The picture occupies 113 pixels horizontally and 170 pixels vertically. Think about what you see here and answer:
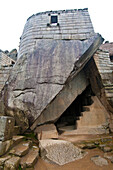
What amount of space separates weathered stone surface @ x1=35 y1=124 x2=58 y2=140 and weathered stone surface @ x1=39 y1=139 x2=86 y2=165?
503 mm

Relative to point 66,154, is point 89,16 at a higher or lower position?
higher

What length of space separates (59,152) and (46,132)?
3.73 ft

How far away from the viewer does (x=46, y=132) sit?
12.5ft

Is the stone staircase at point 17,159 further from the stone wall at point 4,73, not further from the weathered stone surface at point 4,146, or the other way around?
the stone wall at point 4,73

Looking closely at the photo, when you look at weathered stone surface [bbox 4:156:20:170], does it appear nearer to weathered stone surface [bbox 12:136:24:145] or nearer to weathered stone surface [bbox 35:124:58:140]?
weathered stone surface [bbox 12:136:24:145]

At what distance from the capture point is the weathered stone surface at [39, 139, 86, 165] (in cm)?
257

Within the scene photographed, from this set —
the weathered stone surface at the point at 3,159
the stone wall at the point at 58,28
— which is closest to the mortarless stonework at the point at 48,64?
the stone wall at the point at 58,28

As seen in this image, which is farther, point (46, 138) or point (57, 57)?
point (57, 57)

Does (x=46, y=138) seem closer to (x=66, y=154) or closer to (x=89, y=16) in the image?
(x=66, y=154)

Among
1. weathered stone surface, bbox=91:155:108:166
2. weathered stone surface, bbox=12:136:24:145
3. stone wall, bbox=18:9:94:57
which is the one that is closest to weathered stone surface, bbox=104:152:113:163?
weathered stone surface, bbox=91:155:108:166

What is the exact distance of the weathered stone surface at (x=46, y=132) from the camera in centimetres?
363

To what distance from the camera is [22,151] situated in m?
2.42

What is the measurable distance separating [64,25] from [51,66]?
277 cm

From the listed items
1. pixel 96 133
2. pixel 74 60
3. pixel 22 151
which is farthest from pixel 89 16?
pixel 22 151
